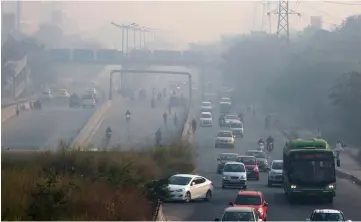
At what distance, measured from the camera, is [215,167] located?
4641 cm

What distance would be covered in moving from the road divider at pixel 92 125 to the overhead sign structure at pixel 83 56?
115 feet

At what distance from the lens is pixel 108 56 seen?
11225 centimetres

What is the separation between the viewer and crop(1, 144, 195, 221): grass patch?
64.6ft

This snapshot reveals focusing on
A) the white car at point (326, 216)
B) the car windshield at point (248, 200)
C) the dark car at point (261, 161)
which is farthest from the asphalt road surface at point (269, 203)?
the white car at point (326, 216)

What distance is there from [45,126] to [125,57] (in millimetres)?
54365

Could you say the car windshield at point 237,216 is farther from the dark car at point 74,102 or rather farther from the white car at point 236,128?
the dark car at point 74,102

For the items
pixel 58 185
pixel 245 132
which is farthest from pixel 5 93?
pixel 58 185

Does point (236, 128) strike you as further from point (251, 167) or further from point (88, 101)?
point (251, 167)

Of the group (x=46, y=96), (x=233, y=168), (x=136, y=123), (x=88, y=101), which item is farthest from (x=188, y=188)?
(x=46, y=96)

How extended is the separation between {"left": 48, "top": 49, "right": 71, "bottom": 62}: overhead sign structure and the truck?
255ft

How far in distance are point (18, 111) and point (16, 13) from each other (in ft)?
229

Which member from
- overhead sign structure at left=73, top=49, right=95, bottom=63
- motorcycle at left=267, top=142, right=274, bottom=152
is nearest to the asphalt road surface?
motorcycle at left=267, top=142, right=274, bottom=152

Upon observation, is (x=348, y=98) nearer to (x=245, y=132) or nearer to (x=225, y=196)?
(x=245, y=132)

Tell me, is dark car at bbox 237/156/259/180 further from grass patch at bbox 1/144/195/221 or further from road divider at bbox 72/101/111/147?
grass patch at bbox 1/144/195/221
